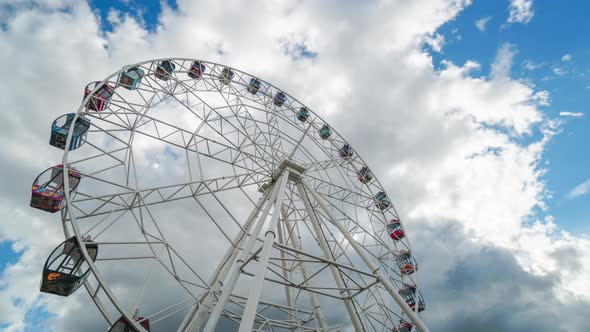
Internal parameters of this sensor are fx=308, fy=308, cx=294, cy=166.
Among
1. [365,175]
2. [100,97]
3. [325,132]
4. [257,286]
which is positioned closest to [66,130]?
[100,97]

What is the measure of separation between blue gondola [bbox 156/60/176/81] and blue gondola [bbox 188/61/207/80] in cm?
117

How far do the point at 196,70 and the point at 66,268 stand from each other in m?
11.6

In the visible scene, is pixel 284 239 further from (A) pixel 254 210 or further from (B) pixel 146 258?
(B) pixel 146 258

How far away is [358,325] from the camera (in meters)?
10.9

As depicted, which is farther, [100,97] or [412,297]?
[412,297]

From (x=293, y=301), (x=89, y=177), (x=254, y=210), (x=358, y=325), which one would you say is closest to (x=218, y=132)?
(x=254, y=210)

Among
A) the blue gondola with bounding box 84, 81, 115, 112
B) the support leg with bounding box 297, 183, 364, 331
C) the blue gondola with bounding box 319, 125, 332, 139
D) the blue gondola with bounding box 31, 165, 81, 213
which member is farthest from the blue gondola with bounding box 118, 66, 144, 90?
the blue gondola with bounding box 319, 125, 332, 139

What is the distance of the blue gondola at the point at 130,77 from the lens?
13.7 metres

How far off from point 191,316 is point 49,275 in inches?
195

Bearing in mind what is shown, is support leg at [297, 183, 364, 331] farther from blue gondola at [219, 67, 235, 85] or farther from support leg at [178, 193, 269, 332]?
blue gondola at [219, 67, 235, 85]

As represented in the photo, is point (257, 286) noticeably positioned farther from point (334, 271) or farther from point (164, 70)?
point (164, 70)

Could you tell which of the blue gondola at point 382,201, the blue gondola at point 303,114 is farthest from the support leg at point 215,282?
the blue gondola at point 382,201

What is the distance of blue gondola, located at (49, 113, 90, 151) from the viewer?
11328 millimetres

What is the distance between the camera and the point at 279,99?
2011 centimetres
